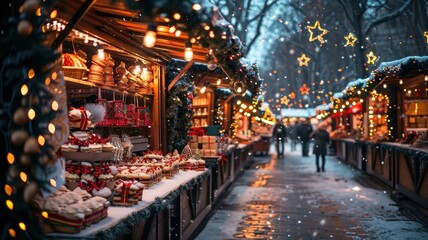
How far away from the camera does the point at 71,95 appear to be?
827 cm

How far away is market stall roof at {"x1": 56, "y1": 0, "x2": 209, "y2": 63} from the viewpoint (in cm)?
662

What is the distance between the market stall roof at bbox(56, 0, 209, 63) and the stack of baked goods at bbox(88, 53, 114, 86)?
12.0 inches

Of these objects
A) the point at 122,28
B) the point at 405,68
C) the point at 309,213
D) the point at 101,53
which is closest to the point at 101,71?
the point at 101,53

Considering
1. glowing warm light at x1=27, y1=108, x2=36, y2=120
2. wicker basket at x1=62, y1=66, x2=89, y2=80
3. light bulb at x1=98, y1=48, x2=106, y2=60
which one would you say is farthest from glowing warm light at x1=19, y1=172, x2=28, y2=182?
light bulb at x1=98, y1=48, x2=106, y2=60

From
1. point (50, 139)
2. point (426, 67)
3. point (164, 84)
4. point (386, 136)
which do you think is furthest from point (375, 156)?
point (50, 139)

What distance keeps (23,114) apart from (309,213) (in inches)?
373

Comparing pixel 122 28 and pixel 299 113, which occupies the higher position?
pixel 299 113

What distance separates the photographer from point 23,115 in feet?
12.8

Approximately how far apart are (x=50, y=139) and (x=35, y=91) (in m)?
0.62

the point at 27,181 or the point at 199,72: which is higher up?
the point at 199,72

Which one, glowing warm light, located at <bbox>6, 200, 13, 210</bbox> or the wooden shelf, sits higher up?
the wooden shelf

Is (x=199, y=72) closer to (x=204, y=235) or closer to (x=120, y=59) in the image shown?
(x=120, y=59)

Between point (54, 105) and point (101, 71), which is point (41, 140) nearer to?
point (54, 105)

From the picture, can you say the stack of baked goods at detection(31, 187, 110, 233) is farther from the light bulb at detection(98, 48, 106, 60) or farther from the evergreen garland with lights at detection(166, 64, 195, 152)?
the evergreen garland with lights at detection(166, 64, 195, 152)
